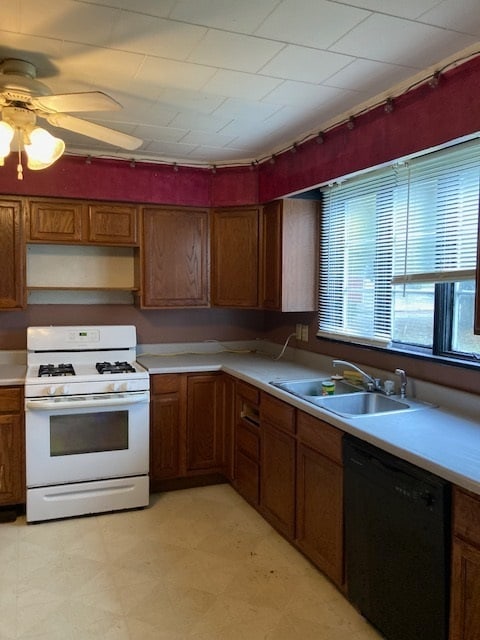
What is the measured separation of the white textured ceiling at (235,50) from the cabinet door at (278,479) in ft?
5.71

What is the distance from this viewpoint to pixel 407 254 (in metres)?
2.77

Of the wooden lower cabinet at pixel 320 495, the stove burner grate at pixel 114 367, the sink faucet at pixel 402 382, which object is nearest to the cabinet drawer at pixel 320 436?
the wooden lower cabinet at pixel 320 495

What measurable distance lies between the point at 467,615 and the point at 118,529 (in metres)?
2.03

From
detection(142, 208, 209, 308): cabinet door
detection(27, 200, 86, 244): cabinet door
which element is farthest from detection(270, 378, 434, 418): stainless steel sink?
detection(27, 200, 86, 244): cabinet door

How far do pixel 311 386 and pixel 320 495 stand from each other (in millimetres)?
773

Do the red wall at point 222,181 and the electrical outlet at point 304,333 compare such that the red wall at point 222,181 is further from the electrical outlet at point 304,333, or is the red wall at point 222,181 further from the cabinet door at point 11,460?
the cabinet door at point 11,460

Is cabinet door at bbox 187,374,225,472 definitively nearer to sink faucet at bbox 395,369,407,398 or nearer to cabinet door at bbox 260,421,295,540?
cabinet door at bbox 260,421,295,540

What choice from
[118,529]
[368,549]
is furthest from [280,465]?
[118,529]

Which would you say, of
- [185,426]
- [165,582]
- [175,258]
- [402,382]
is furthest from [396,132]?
[165,582]

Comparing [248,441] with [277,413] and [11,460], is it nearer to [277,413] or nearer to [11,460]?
[277,413]

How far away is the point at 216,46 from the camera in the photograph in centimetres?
205

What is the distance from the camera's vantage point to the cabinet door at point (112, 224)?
Answer: 3.66m

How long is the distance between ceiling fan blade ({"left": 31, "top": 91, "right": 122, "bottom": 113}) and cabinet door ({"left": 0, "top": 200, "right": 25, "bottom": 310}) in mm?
1445

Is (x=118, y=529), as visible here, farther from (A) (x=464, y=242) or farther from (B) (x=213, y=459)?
(A) (x=464, y=242)
